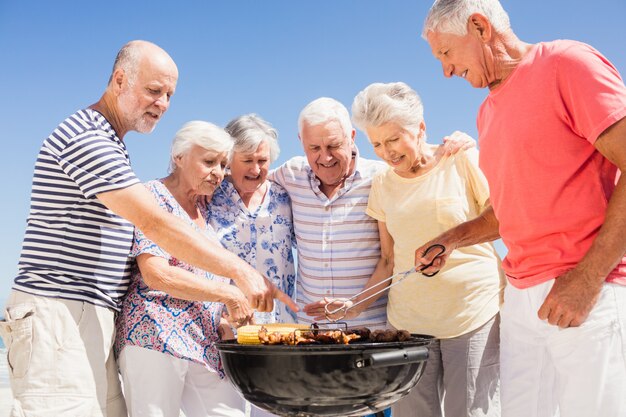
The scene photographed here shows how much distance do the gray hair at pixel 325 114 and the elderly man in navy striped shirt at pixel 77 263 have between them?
4.24ft

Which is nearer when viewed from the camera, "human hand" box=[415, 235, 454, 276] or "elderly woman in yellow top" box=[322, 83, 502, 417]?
"human hand" box=[415, 235, 454, 276]

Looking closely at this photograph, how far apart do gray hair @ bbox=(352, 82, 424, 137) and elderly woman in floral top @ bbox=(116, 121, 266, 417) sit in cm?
120

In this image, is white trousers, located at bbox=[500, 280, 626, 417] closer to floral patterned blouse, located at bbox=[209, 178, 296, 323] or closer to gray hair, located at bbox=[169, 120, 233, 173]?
floral patterned blouse, located at bbox=[209, 178, 296, 323]

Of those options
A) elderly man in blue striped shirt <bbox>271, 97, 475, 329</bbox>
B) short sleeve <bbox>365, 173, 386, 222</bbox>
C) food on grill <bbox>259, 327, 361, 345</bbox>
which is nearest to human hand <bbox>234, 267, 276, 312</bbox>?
food on grill <bbox>259, 327, 361, 345</bbox>

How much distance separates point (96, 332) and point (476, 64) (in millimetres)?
2166

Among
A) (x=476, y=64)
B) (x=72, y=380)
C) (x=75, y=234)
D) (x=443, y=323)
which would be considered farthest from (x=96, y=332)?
(x=476, y=64)

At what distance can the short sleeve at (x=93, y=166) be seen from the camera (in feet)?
9.07

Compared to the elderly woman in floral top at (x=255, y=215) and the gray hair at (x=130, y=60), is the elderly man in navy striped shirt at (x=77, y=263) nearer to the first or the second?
the gray hair at (x=130, y=60)

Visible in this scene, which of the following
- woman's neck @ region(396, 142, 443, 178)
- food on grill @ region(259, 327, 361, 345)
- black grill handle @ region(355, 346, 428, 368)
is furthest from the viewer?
woman's neck @ region(396, 142, 443, 178)

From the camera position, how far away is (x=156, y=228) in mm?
2793

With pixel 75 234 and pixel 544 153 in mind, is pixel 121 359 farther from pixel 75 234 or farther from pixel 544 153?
pixel 544 153

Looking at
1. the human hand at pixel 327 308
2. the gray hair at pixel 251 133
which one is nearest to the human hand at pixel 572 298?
the human hand at pixel 327 308

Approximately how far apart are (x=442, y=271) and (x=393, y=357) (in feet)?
4.16

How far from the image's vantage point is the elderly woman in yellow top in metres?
3.32
